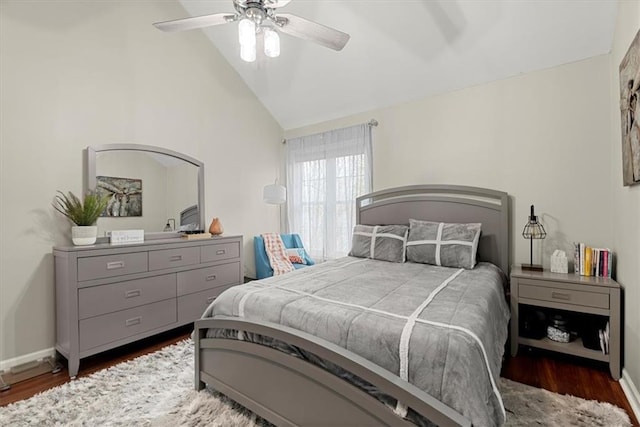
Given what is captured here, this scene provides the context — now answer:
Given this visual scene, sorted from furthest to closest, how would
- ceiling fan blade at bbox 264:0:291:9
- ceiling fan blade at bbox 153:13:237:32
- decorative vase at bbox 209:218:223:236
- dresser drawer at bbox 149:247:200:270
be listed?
decorative vase at bbox 209:218:223:236
dresser drawer at bbox 149:247:200:270
ceiling fan blade at bbox 153:13:237:32
ceiling fan blade at bbox 264:0:291:9

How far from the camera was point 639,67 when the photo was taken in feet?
5.54

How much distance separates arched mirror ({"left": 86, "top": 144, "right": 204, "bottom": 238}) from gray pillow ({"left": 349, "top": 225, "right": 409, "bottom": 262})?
1868 mm

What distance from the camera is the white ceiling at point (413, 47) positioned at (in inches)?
95.7

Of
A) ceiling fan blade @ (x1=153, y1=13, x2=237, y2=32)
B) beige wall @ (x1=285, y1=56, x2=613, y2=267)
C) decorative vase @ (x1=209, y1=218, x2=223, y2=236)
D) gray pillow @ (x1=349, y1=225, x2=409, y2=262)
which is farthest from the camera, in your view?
decorative vase @ (x1=209, y1=218, x2=223, y2=236)

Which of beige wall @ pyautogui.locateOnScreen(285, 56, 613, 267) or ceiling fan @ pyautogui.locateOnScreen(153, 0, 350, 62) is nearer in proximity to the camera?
ceiling fan @ pyautogui.locateOnScreen(153, 0, 350, 62)

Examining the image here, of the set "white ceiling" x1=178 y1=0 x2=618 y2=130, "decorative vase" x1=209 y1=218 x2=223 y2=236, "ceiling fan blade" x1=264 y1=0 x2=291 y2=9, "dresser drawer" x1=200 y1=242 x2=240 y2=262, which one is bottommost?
"dresser drawer" x1=200 y1=242 x2=240 y2=262

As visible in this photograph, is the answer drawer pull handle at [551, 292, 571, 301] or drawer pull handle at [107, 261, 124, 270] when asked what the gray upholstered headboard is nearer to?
drawer pull handle at [551, 292, 571, 301]

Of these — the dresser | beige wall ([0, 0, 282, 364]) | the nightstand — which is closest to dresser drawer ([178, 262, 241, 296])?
the dresser

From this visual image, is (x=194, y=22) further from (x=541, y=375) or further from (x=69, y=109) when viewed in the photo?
(x=541, y=375)

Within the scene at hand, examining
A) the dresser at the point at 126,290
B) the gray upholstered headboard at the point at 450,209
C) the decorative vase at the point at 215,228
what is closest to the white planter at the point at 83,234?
the dresser at the point at 126,290

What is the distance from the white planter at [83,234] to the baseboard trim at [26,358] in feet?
2.93

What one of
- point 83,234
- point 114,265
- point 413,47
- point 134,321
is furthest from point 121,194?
point 413,47

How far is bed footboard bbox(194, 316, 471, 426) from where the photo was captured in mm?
1119

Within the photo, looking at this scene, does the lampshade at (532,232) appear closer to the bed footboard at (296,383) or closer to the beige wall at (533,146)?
the beige wall at (533,146)
